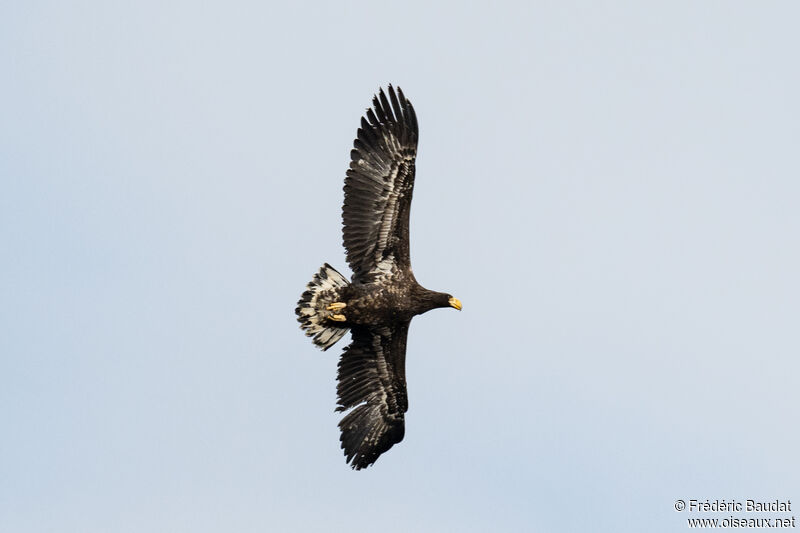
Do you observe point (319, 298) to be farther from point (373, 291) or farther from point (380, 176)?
point (380, 176)

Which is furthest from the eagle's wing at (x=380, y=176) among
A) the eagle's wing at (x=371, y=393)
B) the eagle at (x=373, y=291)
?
the eagle's wing at (x=371, y=393)

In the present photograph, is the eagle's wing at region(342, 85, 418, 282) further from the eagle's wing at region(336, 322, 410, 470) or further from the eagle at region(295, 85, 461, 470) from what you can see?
the eagle's wing at region(336, 322, 410, 470)

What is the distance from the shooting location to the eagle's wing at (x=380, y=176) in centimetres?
1620

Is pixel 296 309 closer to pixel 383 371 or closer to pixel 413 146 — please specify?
pixel 383 371

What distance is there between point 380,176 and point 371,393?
3.35 metres

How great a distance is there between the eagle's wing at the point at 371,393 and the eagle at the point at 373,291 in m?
0.01

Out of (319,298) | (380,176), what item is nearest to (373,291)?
(319,298)

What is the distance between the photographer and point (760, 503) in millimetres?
14938

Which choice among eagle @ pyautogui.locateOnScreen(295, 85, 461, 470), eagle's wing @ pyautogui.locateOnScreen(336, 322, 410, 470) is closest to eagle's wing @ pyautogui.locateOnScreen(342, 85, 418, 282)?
eagle @ pyautogui.locateOnScreen(295, 85, 461, 470)

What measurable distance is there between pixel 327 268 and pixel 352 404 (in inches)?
85.7

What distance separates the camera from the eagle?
1622cm

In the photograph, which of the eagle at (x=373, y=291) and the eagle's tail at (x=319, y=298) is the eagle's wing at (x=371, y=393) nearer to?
the eagle at (x=373, y=291)

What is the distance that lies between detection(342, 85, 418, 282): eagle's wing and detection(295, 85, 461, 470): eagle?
14mm

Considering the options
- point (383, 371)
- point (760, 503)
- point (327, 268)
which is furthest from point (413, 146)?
point (760, 503)
